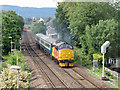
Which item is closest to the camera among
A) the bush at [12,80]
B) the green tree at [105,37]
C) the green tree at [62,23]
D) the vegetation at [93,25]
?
the bush at [12,80]

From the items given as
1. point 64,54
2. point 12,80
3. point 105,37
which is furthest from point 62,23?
point 12,80

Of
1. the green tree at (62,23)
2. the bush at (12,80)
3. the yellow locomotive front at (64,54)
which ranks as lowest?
the bush at (12,80)

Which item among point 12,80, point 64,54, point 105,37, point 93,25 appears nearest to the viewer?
point 12,80

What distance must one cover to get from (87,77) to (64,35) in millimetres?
33013

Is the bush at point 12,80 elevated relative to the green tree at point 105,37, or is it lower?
lower

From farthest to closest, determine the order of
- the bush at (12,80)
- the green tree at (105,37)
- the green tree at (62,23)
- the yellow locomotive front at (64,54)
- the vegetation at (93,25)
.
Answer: the green tree at (62,23), the yellow locomotive front at (64,54), the vegetation at (93,25), the green tree at (105,37), the bush at (12,80)

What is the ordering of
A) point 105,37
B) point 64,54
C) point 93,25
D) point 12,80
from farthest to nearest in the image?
1. point 93,25
2. point 64,54
3. point 105,37
4. point 12,80

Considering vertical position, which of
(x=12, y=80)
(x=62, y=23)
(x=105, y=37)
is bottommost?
(x=12, y=80)

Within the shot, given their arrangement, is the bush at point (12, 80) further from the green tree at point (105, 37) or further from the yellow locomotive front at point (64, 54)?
the green tree at point (105, 37)

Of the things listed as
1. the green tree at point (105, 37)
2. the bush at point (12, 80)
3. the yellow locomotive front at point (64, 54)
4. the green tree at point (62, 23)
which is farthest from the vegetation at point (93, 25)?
the bush at point (12, 80)

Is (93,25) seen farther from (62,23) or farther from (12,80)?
(62,23)

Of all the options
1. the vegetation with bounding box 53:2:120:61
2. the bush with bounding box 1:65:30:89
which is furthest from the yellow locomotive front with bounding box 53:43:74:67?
the bush with bounding box 1:65:30:89

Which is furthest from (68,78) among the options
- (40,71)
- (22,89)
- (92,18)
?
(92,18)

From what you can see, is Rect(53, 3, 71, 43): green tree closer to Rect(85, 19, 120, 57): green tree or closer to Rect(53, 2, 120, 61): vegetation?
Rect(53, 2, 120, 61): vegetation
